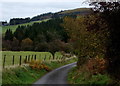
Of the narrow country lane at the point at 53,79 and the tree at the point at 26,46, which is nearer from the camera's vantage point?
the narrow country lane at the point at 53,79

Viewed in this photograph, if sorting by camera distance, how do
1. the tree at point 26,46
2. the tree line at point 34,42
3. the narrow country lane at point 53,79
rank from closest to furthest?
the narrow country lane at point 53,79
the tree line at point 34,42
the tree at point 26,46

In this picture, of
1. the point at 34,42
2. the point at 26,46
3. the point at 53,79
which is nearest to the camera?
the point at 53,79

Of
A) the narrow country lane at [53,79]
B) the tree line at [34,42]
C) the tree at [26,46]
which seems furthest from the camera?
the tree at [26,46]

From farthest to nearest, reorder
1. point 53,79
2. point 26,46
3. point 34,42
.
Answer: point 34,42
point 26,46
point 53,79

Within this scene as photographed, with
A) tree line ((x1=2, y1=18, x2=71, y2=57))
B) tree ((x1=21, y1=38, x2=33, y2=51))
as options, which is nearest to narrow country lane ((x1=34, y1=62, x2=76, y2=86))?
tree line ((x1=2, y1=18, x2=71, y2=57))

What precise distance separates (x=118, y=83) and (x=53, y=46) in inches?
2742

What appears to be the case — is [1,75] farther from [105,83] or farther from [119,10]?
[119,10]

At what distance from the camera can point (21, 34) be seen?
126188 millimetres

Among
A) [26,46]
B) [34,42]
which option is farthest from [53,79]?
[34,42]

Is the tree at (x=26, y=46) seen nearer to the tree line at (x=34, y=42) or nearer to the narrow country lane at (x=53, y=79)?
the tree line at (x=34, y=42)

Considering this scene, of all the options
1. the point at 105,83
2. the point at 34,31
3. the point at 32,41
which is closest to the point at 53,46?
the point at 32,41

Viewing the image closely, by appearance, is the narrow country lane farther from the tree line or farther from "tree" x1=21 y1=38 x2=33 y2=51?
"tree" x1=21 y1=38 x2=33 y2=51

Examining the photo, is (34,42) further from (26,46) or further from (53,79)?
(53,79)

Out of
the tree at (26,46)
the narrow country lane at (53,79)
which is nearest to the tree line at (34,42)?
the tree at (26,46)
